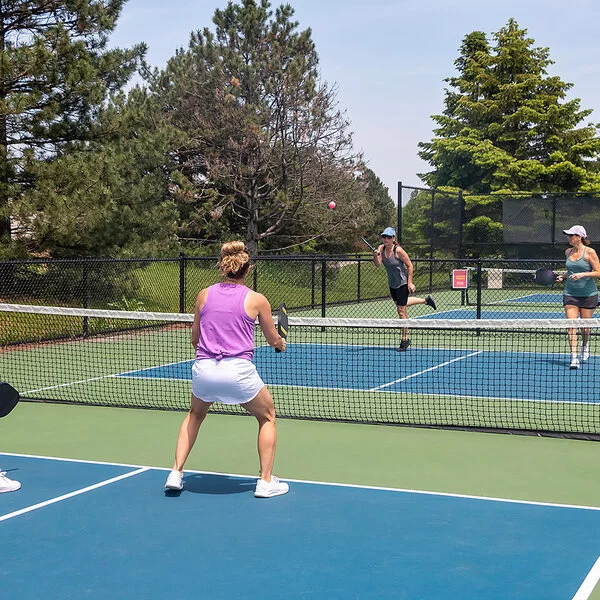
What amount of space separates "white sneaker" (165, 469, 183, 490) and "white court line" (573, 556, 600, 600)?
2607 millimetres

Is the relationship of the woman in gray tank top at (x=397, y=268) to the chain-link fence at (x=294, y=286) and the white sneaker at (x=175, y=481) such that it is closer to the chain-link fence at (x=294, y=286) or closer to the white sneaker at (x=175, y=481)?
the chain-link fence at (x=294, y=286)

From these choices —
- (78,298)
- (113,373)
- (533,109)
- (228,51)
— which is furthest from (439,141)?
(113,373)

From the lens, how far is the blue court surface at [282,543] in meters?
4.41

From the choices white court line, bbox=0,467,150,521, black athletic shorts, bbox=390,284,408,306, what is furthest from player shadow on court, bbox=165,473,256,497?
black athletic shorts, bbox=390,284,408,306

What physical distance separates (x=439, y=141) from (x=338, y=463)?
36.4 metres

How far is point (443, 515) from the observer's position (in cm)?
559

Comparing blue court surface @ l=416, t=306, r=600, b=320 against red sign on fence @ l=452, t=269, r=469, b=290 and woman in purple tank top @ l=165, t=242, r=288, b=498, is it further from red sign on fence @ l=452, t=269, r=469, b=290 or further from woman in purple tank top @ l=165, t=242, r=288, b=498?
woman in purple tank top @ l=165, t=242, r=288, b=498

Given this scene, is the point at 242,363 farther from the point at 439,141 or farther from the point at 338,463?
the point at 439,141

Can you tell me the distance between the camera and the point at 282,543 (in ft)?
16.6

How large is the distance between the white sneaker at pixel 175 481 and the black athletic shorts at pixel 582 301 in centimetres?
720

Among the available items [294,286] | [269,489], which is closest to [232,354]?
[269,489]

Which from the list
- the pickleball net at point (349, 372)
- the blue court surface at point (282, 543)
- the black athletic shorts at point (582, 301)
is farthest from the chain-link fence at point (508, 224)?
the blue court surface at point (282, 543)

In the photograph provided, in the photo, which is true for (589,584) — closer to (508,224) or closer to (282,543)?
(282,543)

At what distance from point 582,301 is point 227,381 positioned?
724 cm
